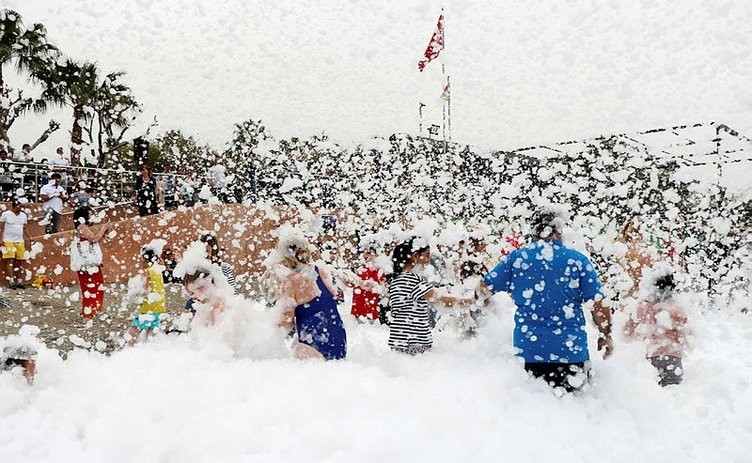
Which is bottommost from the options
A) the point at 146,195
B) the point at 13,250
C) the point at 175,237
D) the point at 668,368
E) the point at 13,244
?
the point at 668,368

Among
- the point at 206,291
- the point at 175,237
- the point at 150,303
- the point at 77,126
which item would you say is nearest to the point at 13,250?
the point at 175,237

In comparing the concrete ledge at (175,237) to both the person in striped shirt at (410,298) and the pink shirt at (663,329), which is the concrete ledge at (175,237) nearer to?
the person in striped shirt at (410,298)

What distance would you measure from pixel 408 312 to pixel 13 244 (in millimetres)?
9359

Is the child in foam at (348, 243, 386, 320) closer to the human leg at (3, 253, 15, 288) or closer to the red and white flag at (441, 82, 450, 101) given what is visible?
the human leg at (3, 253, 15, 288)

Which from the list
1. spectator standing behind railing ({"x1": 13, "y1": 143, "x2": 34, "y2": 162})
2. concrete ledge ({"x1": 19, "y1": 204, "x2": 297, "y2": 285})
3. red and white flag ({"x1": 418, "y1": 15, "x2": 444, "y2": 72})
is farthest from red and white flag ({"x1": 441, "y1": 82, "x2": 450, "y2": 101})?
spectator standing behind railing ({"x1": 13, "y1": 143, "x2": 34, "y2": 162})

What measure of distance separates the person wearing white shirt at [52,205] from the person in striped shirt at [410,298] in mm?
10974

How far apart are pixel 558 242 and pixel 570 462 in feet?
4.13

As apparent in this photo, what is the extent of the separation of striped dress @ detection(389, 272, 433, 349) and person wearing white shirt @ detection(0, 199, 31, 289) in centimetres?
921

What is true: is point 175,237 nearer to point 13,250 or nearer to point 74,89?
point 13,250

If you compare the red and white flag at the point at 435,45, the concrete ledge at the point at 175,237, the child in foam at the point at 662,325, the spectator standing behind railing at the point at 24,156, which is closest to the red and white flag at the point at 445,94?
the red and white flag at the point at 435,45

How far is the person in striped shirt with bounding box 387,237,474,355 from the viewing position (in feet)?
15.8

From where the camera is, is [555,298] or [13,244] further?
[13,244]

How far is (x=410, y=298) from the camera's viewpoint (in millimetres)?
4883

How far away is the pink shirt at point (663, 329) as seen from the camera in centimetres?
522
